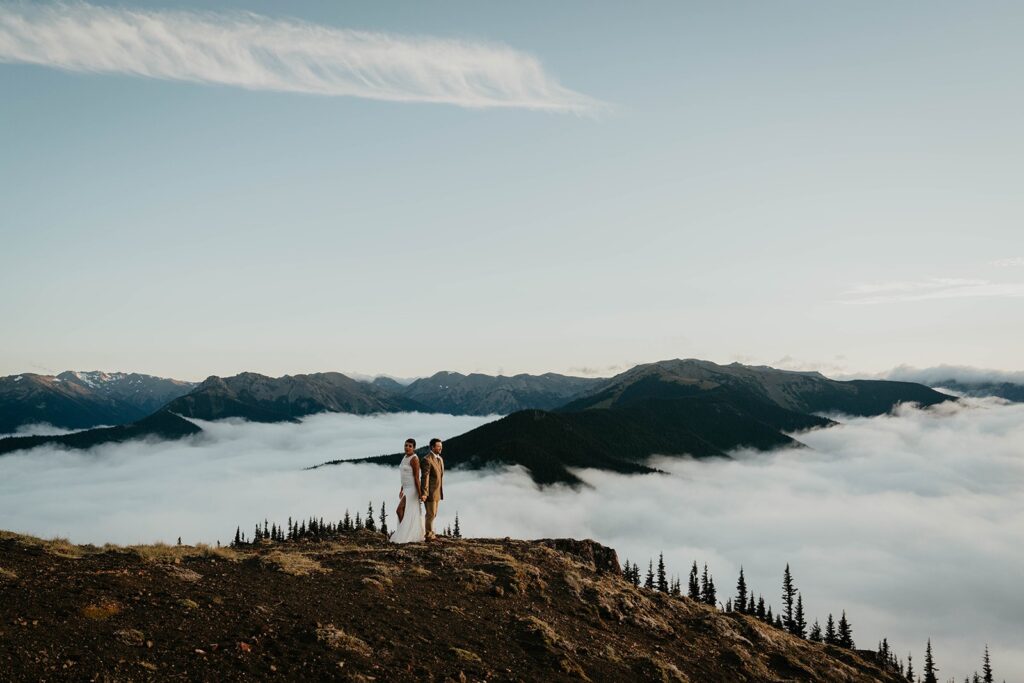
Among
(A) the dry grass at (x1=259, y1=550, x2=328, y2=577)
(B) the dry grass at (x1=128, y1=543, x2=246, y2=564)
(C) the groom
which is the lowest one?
(A) the dry grass at (x1=259, y1=550, x2=328, y2=577)

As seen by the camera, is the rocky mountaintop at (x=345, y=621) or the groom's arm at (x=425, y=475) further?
the groom's arm at (x=425, y=475)

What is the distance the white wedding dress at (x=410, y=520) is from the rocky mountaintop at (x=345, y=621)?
3.37 ft

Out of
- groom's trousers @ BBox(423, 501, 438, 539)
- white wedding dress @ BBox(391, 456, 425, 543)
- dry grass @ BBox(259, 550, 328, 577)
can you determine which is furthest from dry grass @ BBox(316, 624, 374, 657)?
groom's trousers @ BBox(423, 501, 438, 539)

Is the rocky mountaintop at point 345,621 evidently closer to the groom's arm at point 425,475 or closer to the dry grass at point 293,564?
the dry grass at point 293,564

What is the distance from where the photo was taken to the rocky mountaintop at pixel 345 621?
17203 millimetres

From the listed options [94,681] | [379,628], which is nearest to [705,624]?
[379,628]

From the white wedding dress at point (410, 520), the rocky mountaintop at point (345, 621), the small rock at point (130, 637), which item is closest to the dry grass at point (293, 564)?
the rocky mountaintop at point (345, 621)

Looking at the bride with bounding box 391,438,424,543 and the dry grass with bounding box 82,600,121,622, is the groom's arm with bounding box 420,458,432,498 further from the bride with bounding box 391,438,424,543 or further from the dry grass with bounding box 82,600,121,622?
the dry grass with bounding box 82,600,121,622

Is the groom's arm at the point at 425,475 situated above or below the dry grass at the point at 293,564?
above

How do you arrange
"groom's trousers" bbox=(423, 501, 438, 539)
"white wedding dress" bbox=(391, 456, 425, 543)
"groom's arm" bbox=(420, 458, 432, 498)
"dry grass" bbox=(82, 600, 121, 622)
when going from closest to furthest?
"dry grass" bbox=(82, 600, 121, 622) < "groom's arm" bbox=(420, 458, 432, 498) < "white wedding dress" bbox=(391, 456, 425, 543) < "groom's trousers" bbox=(423, 501, 438, 539)

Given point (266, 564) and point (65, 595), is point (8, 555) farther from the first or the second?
point (266, 564)

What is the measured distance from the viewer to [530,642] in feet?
85.7

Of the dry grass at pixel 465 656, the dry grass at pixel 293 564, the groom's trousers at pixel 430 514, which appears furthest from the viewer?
the groom's trousers at pixel 430 514

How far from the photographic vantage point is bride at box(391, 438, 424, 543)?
3250 centimetres
